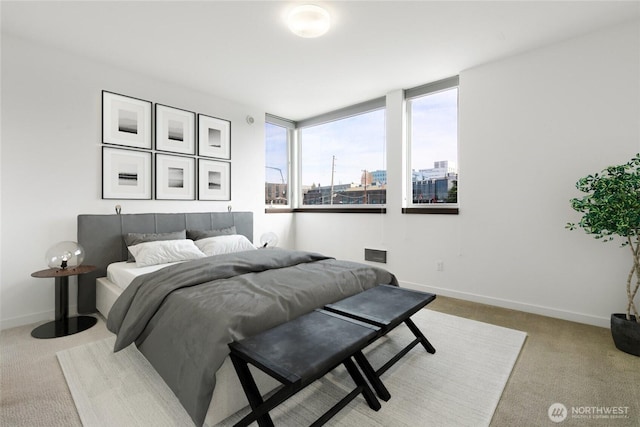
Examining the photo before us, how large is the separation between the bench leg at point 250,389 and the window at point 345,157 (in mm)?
3285

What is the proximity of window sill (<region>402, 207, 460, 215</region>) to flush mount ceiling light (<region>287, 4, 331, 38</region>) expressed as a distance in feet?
7.63

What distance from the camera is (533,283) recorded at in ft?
10.0

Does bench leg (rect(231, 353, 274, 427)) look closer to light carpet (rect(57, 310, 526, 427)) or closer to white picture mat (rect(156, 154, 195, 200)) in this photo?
light carpet (rect(57, 310, 526, 427))

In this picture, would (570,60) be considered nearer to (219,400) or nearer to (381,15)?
(381,15)

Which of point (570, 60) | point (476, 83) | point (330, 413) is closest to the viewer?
point (330, 413)

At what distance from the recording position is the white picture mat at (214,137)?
4012 mm

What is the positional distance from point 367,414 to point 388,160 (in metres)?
3.17

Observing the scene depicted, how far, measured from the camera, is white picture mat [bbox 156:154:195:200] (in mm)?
3639

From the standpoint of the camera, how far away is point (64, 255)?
2676 millimetres

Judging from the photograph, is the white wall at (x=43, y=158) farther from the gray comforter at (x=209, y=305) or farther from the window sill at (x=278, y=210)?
the window sill at (x=278, y=210)

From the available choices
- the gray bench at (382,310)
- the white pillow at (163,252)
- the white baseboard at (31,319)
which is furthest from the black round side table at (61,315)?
the gray bench at (382,310)

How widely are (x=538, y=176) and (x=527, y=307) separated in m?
1.33

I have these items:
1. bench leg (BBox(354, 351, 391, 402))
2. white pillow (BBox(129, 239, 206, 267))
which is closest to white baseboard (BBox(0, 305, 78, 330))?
white pillow (BBox(129, 239, 206, 267))

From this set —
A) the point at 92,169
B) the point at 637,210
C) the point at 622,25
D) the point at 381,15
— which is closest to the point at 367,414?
the point at 637,210
